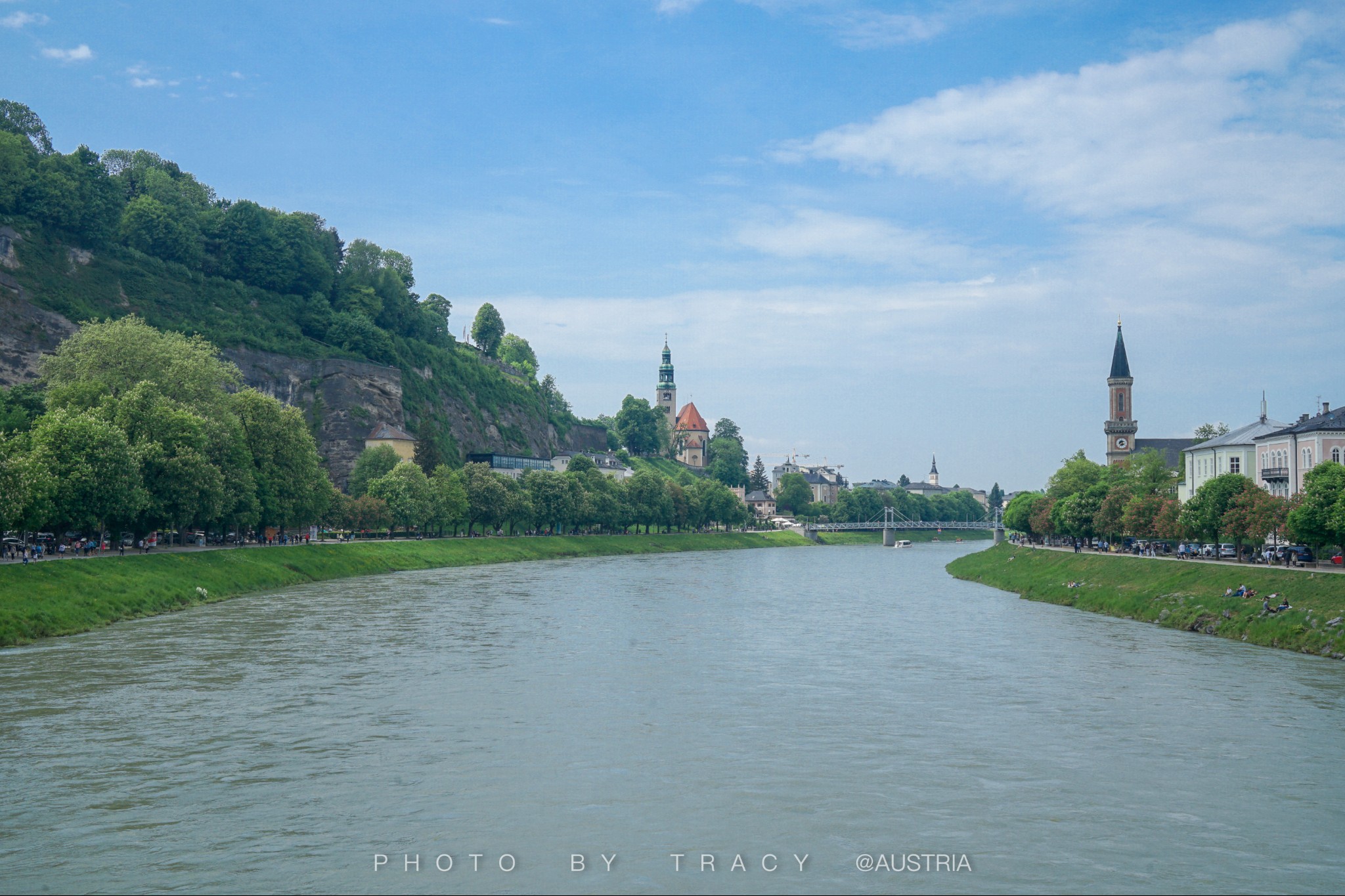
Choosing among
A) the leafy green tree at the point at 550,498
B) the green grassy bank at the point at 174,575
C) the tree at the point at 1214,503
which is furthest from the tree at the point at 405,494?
the tree at the point at 1214,503

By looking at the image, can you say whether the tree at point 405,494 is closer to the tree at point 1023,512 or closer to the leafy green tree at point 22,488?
the leafy green tree at point 22,488

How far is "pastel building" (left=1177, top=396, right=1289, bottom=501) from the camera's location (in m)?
89.0

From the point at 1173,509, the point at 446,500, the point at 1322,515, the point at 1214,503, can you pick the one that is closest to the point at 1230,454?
Result: the point at 1173,509

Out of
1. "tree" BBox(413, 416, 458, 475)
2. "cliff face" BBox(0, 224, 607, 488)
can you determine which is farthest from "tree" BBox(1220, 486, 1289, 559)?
"cliff face" BBox(0, 224, 607, 488)

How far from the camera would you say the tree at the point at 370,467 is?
113m

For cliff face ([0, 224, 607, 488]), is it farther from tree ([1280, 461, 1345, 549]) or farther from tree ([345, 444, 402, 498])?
tree ([1280, 461, 1345, 549])

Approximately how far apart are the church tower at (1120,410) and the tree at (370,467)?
124824 mm

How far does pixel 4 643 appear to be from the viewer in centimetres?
3984

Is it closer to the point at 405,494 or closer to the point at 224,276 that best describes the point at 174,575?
the point at 405,494

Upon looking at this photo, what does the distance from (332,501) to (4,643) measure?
59887mm

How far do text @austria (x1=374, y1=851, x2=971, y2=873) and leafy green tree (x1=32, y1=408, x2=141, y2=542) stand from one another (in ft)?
144

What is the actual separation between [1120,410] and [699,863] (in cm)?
18868

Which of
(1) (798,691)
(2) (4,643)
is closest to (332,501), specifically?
(2) (4,643)

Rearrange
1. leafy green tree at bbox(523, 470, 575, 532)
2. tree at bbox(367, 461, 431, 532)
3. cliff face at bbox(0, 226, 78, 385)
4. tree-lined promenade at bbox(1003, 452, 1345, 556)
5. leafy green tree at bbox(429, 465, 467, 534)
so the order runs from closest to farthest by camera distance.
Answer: tree-lined promenade at bbox(1003, 452, 1345, 556) < cliff face at bbox(0, 226, 78, 385) < tree at bbox(367, 461, 431, 532) < leafy green tree at bbox(429, 465, 467, 534) < leafy green tree at bbox(523, 470, 575, 532)
